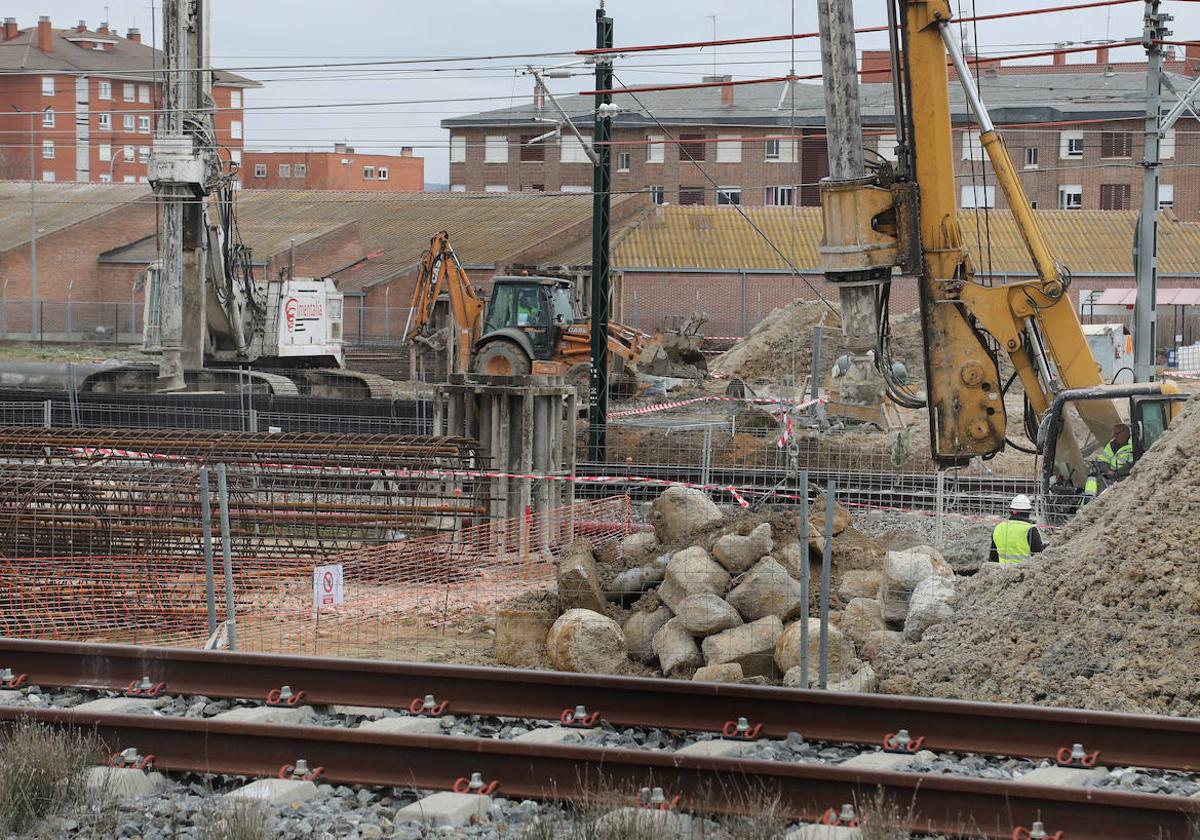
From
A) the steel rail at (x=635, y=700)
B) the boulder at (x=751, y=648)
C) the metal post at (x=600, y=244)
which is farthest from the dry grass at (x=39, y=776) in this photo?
the metal post at (x=600, y=244)

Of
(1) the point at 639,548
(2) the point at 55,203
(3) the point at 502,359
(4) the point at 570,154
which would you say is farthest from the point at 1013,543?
(4) the point at 570,154

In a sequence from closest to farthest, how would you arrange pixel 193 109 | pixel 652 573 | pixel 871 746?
1. pixel 871 746
2. pixel 652 573
3. pixel 193 109

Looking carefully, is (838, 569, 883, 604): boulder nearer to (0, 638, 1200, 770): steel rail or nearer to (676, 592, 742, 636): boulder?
(676, 592, 742, 636): boulder

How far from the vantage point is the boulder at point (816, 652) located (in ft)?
33.1

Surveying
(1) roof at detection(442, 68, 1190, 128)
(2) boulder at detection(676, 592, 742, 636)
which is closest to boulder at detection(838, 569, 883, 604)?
(2) boulder at detection(676, 592, 742, 636)

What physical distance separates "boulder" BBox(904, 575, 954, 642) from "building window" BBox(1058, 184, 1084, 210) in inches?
2425

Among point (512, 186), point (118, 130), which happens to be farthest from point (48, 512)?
point (118, 130)

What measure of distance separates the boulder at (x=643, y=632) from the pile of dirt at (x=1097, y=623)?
205cm

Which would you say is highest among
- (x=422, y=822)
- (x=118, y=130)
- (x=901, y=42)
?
(x=118, y=130)

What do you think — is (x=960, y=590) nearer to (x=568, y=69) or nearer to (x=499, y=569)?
(x=499, y=569)

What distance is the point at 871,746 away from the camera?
793 centimetres

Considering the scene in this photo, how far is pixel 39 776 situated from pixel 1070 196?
220 ft

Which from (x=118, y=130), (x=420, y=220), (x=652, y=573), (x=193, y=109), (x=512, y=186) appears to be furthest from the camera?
(x=118, y=130)

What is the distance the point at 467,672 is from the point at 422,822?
66.7 inches
